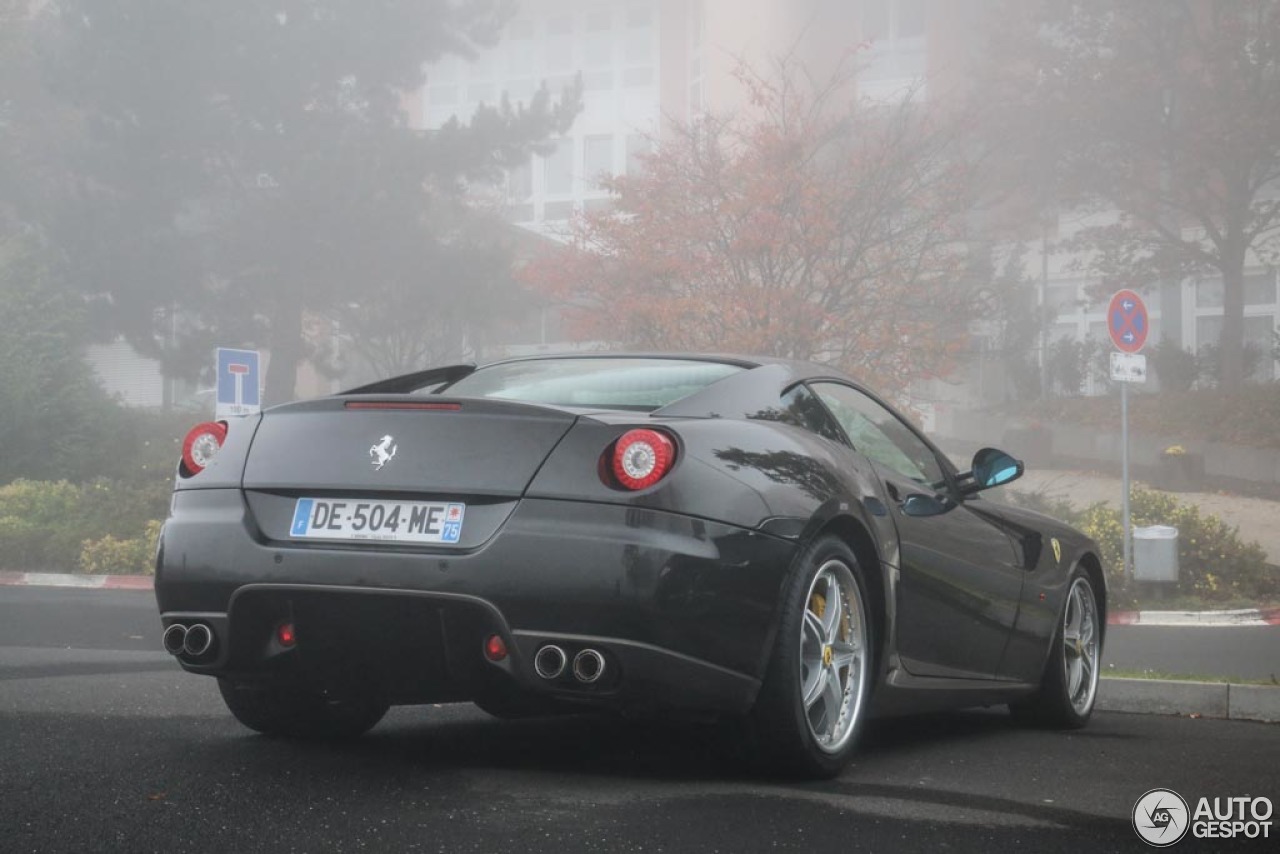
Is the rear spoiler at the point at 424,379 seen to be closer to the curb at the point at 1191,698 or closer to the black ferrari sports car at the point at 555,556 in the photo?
the black ferrari sports car at the point at 555,556

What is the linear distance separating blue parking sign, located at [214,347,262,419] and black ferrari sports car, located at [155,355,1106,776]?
12.9 metres

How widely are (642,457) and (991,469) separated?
6.67 feet

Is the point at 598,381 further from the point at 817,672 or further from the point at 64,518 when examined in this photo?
the point at 64,518

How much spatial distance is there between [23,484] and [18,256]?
1058 centimetres

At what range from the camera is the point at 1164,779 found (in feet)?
17.7

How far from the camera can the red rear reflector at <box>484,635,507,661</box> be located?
4.61 meters

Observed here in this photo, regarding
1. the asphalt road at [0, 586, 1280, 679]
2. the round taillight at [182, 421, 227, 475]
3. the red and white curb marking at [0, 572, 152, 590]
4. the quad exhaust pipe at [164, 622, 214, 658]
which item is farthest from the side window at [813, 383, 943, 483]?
the red and white curb marking at [0, 572, 152, 590]

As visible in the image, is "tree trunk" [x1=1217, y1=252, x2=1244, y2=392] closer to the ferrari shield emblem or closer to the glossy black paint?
the glossy black paint

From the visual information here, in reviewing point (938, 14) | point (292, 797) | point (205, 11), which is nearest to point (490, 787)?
point (292, 797)

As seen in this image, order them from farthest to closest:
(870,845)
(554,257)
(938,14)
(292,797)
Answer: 1. (938,14)
2. (554,257)
3. (292,797)
4. (870,845)

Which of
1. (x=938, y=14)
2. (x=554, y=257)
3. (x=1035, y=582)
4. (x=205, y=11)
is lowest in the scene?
(x=1035, y=582)

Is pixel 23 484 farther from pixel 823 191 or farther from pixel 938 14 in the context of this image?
pixel 938 14

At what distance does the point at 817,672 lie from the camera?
16.7 ft

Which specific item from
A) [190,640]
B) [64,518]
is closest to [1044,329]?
[64,518]
